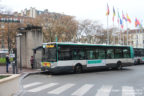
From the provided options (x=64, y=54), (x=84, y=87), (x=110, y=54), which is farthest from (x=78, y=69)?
(x=84, y=87)

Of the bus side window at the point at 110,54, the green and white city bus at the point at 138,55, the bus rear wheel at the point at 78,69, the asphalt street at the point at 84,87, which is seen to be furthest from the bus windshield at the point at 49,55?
the green and white city bus at the point at 138,55

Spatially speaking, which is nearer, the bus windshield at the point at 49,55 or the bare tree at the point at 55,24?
the bus windshield at the point at 49,55

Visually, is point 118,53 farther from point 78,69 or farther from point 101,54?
point 78,69

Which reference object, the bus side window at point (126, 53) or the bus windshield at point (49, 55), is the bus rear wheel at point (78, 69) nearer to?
the bus windshield at point (49, 55)

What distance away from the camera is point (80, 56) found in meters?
18.1

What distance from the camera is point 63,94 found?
873cm

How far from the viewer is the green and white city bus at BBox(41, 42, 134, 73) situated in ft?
53.9

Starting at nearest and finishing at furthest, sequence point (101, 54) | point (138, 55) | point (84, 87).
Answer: point (84, 87) < point (101, 54) < point (138, 55)

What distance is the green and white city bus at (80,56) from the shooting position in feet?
53.9

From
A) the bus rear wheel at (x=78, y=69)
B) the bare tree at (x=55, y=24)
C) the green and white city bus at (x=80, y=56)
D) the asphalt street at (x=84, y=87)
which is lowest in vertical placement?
the asphalt street at (x=84, y=87)

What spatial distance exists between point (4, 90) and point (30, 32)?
1510cm

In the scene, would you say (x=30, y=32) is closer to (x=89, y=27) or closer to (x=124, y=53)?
(x=124, y=53)

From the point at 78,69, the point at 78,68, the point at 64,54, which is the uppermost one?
the point at 64,54

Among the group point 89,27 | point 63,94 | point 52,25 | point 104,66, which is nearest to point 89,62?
point 104,66
